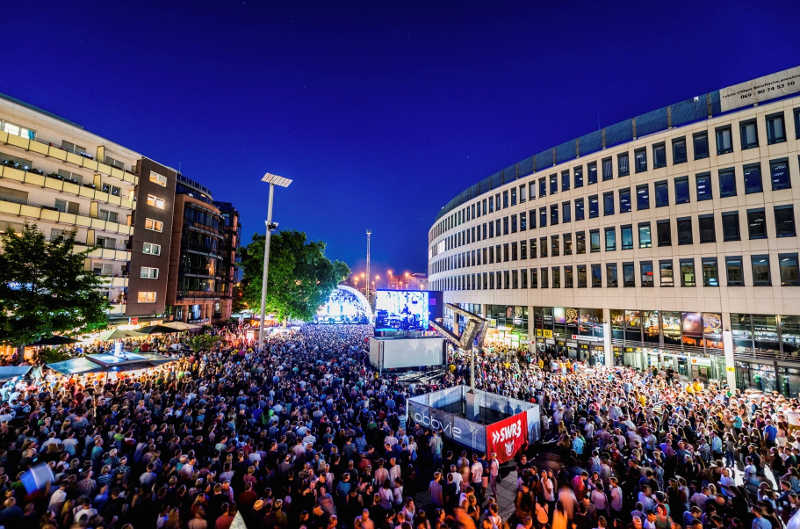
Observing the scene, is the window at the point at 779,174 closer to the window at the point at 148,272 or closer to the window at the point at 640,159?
the window at the point at 640,159

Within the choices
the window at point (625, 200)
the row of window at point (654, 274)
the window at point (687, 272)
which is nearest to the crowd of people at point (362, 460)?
the row of window at point (654, 274)

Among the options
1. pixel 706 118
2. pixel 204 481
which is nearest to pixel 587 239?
pixel 706 118

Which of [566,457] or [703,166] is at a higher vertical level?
[703,166]

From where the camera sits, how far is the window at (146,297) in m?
36.0

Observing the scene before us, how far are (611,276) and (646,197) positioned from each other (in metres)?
6.98

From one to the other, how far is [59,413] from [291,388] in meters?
8.72

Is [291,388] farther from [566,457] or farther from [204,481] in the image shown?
[566,457]

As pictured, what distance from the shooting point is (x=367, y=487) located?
9258 mm

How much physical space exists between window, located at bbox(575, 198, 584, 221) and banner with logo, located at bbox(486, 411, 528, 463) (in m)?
24.7

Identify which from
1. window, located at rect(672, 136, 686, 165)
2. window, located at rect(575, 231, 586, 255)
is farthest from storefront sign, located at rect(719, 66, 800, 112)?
window, located at rect(575, 231, 586, 255)

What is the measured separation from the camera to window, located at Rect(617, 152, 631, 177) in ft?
98.0

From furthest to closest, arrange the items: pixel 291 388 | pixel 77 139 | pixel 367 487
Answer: pixel 77 139, pixel 291 388, pixel 367 487

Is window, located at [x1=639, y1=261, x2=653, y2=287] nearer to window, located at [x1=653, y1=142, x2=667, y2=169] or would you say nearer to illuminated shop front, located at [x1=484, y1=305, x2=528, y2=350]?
window, located at [x1=653, y1=142, x2=667, y2=169]

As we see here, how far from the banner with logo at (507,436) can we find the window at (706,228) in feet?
71.6
